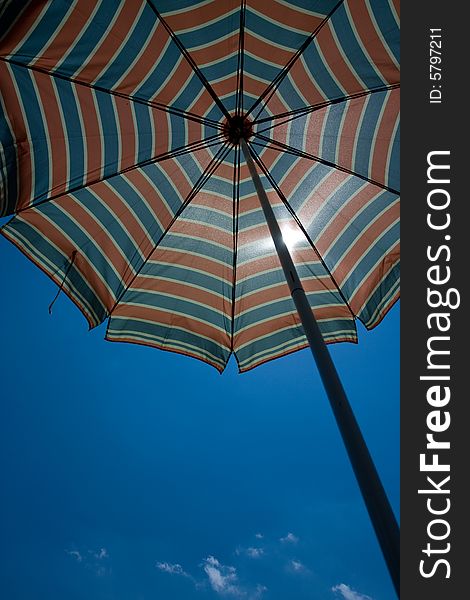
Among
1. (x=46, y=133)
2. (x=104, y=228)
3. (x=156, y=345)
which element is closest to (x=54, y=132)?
(x=46, y=133)

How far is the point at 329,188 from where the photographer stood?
3.98m

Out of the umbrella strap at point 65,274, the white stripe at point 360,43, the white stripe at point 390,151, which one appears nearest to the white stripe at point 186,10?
the white stripe at point 360,43

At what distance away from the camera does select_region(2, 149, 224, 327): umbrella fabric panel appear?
11.1 feet

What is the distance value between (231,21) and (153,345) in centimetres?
251

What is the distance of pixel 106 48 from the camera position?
3131 mm

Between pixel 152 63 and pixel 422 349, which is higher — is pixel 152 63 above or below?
above

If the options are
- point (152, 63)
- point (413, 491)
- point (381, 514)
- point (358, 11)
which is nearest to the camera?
point (381, 514)

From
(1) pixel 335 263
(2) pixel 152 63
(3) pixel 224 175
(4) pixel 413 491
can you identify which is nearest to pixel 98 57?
(2) pixel 152 63

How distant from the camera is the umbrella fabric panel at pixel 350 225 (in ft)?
12.4

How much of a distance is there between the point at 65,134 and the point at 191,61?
108 centimetres

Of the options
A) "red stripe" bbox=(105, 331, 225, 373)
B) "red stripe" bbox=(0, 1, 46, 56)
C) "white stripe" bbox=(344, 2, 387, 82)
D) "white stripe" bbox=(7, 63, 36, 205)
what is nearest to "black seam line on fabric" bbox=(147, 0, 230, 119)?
"red stripe" bbox=(0, 1, 46, 56)

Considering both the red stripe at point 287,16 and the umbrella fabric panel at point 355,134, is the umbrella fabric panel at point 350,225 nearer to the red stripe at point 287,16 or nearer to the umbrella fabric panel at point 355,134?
the umbrella fabric panel at point 355,134

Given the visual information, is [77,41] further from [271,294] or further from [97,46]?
[271,294]

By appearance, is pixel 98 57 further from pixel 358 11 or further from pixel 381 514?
pixel 381 514
